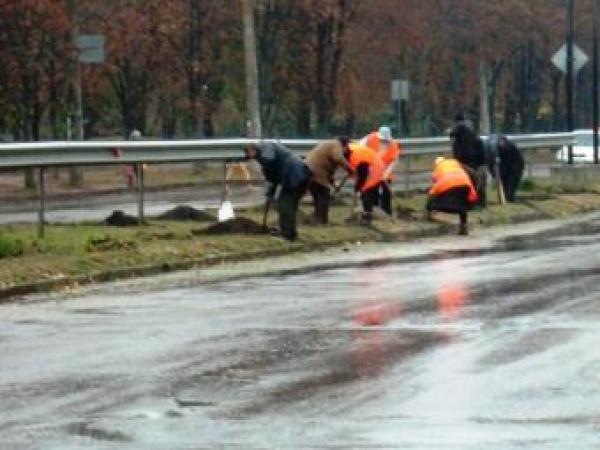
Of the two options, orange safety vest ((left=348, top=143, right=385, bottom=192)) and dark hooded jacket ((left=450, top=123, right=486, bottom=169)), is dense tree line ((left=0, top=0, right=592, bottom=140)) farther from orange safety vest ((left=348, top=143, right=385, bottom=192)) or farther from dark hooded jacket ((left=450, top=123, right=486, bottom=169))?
orange safety vest ((left=348, top=143, right=385, bottom=192))

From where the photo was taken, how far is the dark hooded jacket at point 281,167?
22.3m

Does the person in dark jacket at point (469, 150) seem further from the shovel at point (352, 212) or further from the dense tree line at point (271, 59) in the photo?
the dense tree line at point (271, 59)

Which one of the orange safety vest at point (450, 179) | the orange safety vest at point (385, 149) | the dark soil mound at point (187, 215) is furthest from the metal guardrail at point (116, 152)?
the orange safety vest at point (450, 179)

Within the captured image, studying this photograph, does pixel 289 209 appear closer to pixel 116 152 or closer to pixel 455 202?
pixel 116 152

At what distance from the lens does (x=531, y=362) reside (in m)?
11.3

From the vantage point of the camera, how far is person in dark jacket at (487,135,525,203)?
31516 millimetres

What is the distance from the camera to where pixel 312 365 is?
11.4 metres

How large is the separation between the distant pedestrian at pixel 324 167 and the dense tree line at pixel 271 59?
1650cm

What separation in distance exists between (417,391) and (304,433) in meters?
1.47

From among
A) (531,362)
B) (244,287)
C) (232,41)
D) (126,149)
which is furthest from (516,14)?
(531,362)

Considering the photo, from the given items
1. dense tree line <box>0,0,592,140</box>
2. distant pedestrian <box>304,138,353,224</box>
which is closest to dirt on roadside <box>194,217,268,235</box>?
distant pedestrian <box>304,138,353,224</box>

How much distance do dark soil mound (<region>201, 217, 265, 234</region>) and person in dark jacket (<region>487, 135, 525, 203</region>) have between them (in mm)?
9512

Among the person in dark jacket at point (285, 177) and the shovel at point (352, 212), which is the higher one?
the person in dark jacket at point (285, 177)

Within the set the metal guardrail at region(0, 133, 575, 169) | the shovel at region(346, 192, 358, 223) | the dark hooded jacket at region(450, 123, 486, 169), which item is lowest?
the shovel at region(346, 192, 358, 223)
